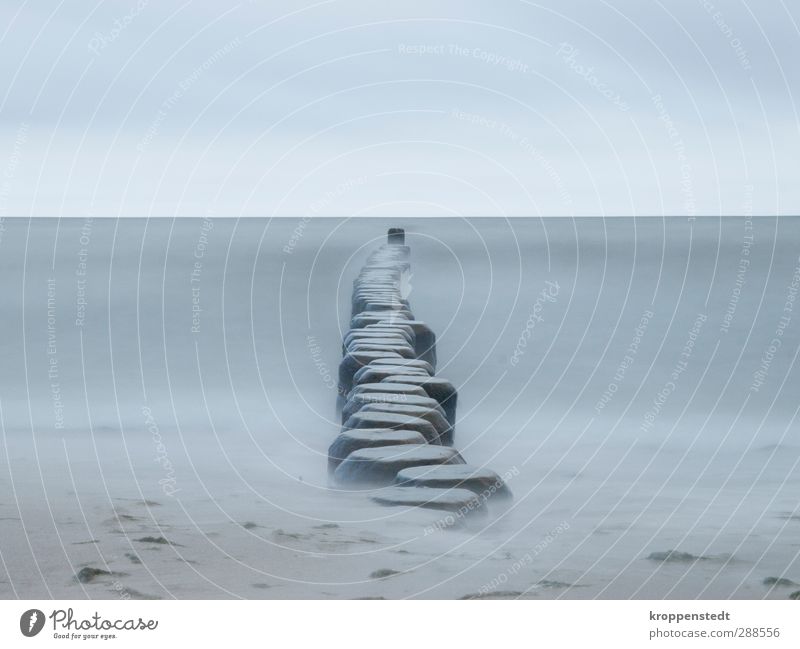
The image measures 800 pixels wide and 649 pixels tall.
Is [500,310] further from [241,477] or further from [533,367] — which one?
[241,477]

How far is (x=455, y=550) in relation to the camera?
8.77ft

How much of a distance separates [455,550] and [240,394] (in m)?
3.70
